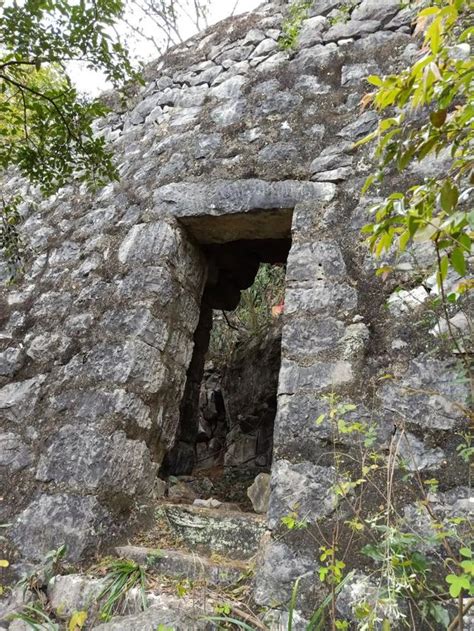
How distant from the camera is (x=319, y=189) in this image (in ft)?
7.64

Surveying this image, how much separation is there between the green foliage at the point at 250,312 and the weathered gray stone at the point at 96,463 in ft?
11.8

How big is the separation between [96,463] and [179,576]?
0.56 meters

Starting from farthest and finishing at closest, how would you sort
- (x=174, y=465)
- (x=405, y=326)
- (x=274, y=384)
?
(x=274, y=384) < (x=174, y=465) < (x=405, y=326)

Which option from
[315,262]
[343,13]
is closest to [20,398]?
[315,262]

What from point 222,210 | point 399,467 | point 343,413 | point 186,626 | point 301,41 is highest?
point 301,41

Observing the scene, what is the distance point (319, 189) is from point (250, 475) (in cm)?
214

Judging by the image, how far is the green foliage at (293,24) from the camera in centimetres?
285

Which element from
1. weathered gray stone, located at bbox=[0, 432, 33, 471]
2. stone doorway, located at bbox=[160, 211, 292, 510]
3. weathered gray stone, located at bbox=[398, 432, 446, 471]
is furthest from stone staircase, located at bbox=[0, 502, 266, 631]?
weathered gray stone, located at bbox=[398, 432, 446, 471]

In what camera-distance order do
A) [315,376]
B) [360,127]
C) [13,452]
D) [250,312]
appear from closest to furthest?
[315,376] → [13,452] → [360,127] → [250,312]

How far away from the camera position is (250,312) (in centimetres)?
625

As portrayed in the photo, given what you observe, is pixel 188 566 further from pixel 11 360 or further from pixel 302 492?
pixel 11 360

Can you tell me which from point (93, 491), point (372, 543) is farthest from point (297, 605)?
point (93, 491)

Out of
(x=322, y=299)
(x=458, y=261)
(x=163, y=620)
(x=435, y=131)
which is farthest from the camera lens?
(x=322, y=299)

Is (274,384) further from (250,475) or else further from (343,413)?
(343,413)
